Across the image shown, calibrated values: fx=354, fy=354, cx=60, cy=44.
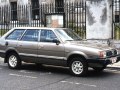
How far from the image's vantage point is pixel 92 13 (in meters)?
17.2

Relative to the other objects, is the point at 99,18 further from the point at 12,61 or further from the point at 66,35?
the point at 12,61

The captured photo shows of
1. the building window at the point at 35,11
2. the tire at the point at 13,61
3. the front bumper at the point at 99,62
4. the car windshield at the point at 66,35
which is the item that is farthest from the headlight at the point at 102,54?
the building window at the point at 35,11

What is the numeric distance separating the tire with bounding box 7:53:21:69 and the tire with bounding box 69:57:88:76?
7.92ft

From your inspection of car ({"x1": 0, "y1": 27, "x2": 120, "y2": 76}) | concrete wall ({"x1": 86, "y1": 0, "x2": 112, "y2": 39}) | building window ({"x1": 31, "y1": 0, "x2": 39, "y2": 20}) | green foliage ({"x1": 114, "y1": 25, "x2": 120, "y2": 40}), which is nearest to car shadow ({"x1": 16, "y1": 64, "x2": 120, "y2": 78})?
car ({"x1": 0, "y1": 27, "x2": 120, "y2": 76})

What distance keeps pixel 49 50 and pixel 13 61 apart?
74.8 inches

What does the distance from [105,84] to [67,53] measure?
2090mm

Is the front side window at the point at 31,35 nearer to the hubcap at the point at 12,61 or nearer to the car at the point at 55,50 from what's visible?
the car at the point at 55,50

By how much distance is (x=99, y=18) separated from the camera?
1697 centimetres

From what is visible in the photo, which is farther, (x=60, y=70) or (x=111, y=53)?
(x=60, y=70)

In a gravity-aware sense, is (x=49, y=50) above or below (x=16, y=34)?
below

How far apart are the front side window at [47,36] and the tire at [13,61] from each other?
1360mm

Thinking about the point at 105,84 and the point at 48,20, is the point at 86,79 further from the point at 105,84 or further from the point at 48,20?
the point at 48,20

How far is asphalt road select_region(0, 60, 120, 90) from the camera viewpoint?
387 inches

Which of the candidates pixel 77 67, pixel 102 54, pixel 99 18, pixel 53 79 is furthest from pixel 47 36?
pixel 99 18
